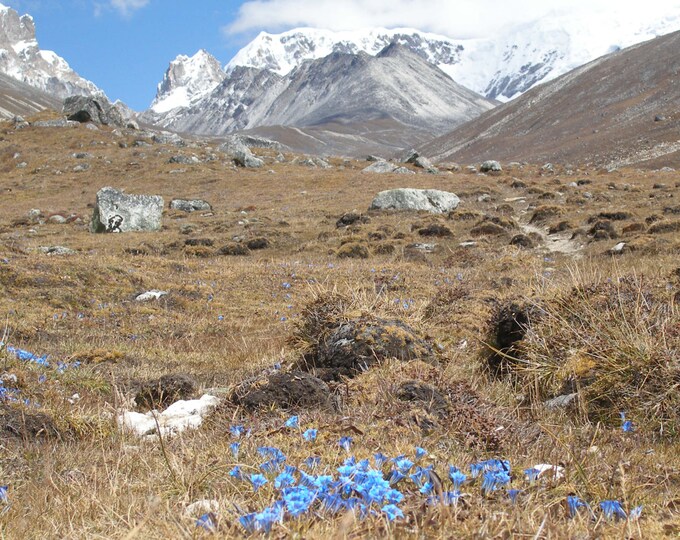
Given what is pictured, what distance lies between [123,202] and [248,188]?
47.4 feet

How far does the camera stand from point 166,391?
5926 mm

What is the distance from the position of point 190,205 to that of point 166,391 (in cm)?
3241

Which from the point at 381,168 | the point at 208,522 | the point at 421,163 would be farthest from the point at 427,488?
the point at 421,163

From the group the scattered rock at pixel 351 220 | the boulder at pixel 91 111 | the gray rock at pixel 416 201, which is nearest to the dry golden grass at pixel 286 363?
the scattered rock at pixel 351 220

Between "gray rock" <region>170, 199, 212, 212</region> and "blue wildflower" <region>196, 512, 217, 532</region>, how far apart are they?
115 feet

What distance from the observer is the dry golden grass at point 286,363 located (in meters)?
2.30

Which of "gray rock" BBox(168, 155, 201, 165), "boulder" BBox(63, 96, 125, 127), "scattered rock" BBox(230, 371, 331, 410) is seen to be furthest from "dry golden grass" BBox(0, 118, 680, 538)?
"boulder" BBox(63, 96, 125, 127)

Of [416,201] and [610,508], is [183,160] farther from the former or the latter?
[610,508]

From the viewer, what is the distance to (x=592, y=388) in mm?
4703

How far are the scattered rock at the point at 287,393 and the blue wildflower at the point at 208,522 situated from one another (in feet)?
7.04

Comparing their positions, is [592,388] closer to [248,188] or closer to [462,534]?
[462,534]

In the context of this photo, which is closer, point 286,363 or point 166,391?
point 166,391

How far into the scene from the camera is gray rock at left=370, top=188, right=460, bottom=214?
104 feet

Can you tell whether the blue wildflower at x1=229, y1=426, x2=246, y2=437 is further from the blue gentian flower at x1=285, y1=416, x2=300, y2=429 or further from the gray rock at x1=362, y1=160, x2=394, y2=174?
the gray rock at x1=362, y1=160, x2=394, y2=174
